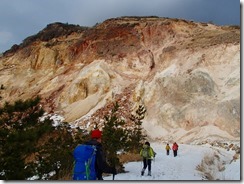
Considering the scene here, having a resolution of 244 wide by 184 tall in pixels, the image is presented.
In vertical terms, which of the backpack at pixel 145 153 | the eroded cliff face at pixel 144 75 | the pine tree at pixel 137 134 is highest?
the eroded cliff face at pixel 144 75

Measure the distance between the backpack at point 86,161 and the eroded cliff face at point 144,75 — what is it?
5.14 feet

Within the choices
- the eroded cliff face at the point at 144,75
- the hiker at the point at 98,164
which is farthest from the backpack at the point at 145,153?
the hiker at the point at 98,164

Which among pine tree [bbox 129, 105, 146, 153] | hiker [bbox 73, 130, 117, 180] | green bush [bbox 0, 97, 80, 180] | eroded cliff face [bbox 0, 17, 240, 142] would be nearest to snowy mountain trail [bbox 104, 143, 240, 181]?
eroded cliff face [bbox 0, 17, 240, 142]

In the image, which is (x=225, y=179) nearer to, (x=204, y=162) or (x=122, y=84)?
(x=204, y=162)

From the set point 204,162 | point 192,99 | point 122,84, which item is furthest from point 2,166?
point 122,84

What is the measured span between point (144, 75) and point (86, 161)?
30.5ft

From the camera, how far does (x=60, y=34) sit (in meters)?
23.6

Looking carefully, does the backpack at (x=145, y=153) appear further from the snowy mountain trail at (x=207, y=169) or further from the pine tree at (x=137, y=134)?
the pine tree at (x=137, y=134)

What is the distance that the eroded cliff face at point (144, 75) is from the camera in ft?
21.0

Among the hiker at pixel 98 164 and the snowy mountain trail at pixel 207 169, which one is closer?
the hiker at pixel 98 164

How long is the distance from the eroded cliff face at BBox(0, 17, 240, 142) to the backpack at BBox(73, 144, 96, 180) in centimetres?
157

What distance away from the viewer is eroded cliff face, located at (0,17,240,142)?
6410 mm

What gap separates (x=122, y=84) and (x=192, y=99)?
15.7 ft

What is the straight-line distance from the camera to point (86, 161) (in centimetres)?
401
